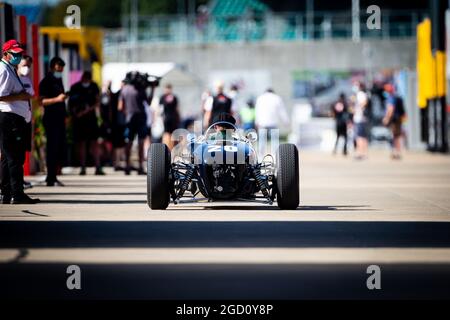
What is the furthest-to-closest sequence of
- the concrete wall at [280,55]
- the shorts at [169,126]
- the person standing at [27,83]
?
the concrete wall at [280,55]
the shorts at [169,126]
the person standing at [27,83]

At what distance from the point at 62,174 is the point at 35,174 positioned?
58 cm

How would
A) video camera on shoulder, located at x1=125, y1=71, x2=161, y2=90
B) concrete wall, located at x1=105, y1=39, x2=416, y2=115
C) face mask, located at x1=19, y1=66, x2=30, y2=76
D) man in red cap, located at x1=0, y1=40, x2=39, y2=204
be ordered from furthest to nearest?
concrete wall, located at x1=105, y1=39, x2=416, y2=115
video camera on shoulder, located at x1=125, y1=71, x2=161, y2=90
face mask, located at x1=19, y1=66, x2=30, y2=76
man in red cap, located at x1=0, y1=40, x2=39, y2=204

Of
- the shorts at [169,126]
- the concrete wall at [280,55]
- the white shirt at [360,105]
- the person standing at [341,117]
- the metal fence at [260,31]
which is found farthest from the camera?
the metal fence at [260,31]

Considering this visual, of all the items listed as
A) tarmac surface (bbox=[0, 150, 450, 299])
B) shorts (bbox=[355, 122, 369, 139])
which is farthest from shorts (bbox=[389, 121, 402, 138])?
tarmac surface (bbox=[0, 150, 450, 299])

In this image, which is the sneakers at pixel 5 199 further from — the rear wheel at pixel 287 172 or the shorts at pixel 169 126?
the shorts at pixel 169 126

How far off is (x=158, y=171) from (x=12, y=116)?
8.60ft

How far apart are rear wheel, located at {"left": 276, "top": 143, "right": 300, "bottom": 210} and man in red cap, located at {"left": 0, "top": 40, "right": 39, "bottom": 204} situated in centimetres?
344

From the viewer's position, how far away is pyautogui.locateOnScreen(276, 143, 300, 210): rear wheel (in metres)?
14.7

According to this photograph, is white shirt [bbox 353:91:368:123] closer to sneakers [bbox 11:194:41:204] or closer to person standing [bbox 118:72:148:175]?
person standing [bbox 118:72:148:175]

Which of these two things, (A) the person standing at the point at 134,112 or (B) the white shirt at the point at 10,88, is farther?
(A) the person standing at the point at 134,112

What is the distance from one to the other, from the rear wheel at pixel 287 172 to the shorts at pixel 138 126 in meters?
10.6

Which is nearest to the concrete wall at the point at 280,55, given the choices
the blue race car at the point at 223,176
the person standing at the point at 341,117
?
the person standing at the point at 341,117

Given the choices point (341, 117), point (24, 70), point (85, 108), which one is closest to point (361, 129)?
point (341, 117)

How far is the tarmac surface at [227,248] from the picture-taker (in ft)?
29.0
